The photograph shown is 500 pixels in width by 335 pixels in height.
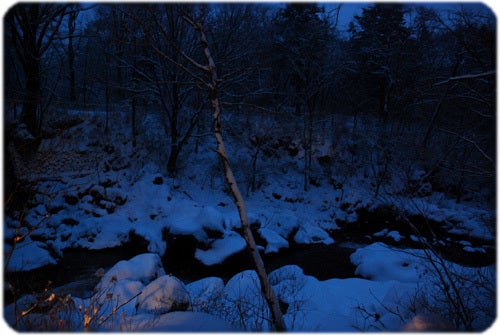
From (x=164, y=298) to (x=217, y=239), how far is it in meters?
5.47

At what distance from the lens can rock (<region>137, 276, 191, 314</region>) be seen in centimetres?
606

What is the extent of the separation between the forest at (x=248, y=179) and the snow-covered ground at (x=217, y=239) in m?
0.07

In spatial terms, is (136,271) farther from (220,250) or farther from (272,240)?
(272,240)

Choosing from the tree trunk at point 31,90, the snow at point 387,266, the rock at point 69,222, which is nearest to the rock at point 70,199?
the rock at point 69,222

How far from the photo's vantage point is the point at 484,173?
514 centimetres

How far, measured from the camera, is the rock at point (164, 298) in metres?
6.06

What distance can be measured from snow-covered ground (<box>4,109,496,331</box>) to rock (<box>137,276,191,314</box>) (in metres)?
0.02

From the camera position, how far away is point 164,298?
6195mm

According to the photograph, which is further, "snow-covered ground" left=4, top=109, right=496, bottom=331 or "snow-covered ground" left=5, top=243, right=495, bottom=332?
"snow-covered ground" left=4, top=109, right=496, bottom=331

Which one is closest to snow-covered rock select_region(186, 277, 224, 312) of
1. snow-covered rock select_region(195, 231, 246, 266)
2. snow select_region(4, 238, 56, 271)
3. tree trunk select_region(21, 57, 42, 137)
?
snow-covered rock select_region(195, 231, 246, 266)

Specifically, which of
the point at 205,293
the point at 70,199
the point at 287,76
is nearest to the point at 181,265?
the point at 205,293

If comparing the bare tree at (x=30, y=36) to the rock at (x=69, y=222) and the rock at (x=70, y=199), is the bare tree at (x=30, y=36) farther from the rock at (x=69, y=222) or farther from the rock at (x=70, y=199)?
the rock at (x=69, y=222)

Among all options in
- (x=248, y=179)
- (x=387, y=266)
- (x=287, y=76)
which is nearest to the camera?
(x=387, y=266)

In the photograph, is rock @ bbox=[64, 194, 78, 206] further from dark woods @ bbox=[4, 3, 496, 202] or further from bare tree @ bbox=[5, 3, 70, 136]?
bare tree @ bbox=[5, 3, 70, 136]
